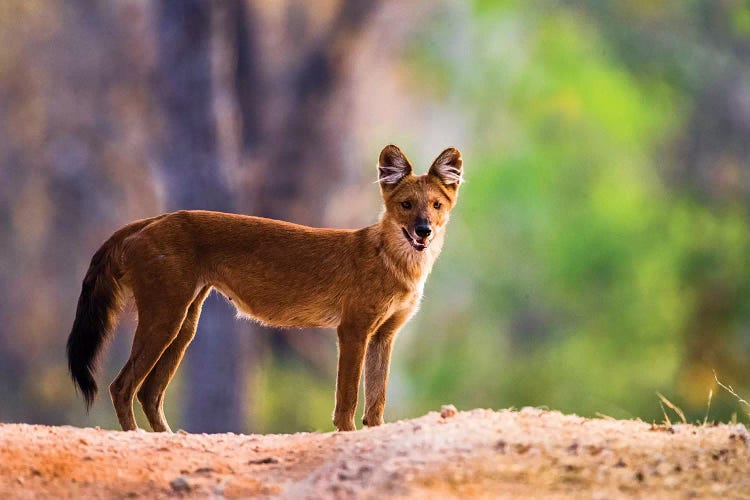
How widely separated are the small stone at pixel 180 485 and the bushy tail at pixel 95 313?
1.93m

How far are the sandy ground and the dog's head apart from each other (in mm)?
1313

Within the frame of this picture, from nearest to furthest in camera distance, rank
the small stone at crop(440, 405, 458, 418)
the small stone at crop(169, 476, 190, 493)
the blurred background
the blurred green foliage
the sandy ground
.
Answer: the sandy ground → the small stone at crop(169, 476, 190, 493) → the small stone at crop(440, 405, 458, 418) → the blurred background → the blurred green foliage

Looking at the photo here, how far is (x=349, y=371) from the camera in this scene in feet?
23.1

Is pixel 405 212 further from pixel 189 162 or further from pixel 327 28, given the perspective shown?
pixel 327 28

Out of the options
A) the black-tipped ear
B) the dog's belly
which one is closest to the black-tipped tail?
the dog's belly

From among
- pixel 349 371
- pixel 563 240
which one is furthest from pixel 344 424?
pixel 563 240

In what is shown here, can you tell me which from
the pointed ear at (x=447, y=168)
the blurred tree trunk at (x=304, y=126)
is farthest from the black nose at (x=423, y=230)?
the blurred tree trunk at (x=304, y=126)

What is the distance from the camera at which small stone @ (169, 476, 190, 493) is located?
5.54 m

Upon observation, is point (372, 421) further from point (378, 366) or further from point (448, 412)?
point (448, 412)

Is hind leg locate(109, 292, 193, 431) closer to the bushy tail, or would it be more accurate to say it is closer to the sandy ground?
the bushy tail

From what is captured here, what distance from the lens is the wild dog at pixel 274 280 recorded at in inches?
281

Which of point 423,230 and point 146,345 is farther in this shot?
point 423,230

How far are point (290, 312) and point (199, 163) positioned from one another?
7.92 metres

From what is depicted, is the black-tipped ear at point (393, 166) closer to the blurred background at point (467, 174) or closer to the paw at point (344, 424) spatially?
the paw at point (344, 424)
